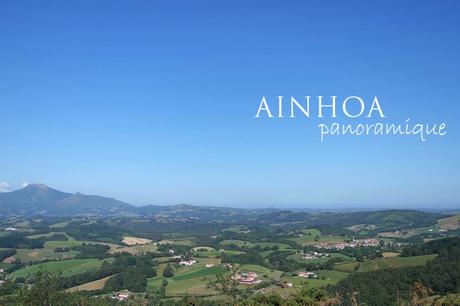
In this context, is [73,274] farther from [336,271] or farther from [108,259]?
[336,271]

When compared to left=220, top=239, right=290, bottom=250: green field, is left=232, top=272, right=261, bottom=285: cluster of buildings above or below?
below

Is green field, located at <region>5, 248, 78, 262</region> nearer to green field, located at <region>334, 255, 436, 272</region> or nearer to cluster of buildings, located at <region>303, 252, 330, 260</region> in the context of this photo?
cluster of buildings, located at <region>303, 252, 330, 260</region>

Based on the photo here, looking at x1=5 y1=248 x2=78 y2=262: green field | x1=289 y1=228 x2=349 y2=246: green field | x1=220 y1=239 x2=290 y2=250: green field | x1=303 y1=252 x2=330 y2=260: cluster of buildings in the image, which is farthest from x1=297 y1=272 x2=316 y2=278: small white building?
x1=5 y1=248 x2=78 y2=262: green field

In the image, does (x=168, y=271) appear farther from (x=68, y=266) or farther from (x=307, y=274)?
(x=307, y=274)

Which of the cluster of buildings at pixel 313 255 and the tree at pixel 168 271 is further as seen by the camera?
the cluster of buildings at pixel 313 255

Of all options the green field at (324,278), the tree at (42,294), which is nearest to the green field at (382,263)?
the green field at (324,278)

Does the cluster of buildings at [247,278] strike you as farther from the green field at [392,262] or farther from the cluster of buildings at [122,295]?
the green field at [392,262]

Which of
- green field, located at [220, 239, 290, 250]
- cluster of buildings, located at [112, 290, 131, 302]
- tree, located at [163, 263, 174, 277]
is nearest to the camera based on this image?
cluster of buildings, located at [112, 290, 131, 302]
